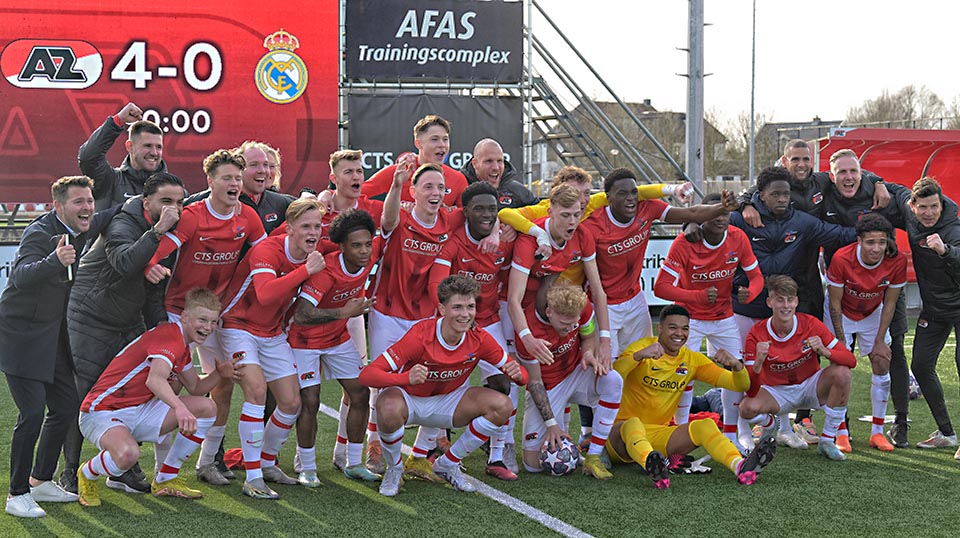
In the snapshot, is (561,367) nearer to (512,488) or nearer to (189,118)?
(512,488)

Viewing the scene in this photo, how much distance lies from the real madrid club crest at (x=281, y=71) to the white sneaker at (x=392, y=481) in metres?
8.24

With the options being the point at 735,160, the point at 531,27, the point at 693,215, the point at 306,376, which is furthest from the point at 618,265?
the point at 735,160

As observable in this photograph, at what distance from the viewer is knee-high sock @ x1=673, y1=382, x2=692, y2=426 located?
21.8 feet

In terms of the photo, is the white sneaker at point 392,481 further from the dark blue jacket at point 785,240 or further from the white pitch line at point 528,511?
the dark blue jacket at point 785,240

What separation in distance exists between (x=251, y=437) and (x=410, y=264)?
145 cm

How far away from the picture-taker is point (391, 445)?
19.1ft

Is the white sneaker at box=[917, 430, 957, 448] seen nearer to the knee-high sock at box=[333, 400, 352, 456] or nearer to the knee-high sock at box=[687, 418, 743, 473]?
the knee-high sock at box=[687, 418, 743, 473]

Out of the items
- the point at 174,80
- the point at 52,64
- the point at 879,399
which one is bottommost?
the point at 879,399

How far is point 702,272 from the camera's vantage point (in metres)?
7.00

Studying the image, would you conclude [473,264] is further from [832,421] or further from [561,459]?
[832,421]

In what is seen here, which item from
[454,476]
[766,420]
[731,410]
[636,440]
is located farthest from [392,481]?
Result: [766,420]

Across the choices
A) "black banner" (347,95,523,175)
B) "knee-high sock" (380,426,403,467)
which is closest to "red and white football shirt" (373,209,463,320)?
"knee-high sock" (380,426,403,467)

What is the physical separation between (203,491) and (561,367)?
2.37 meters

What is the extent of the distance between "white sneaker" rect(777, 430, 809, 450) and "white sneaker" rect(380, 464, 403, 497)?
2.93 m
